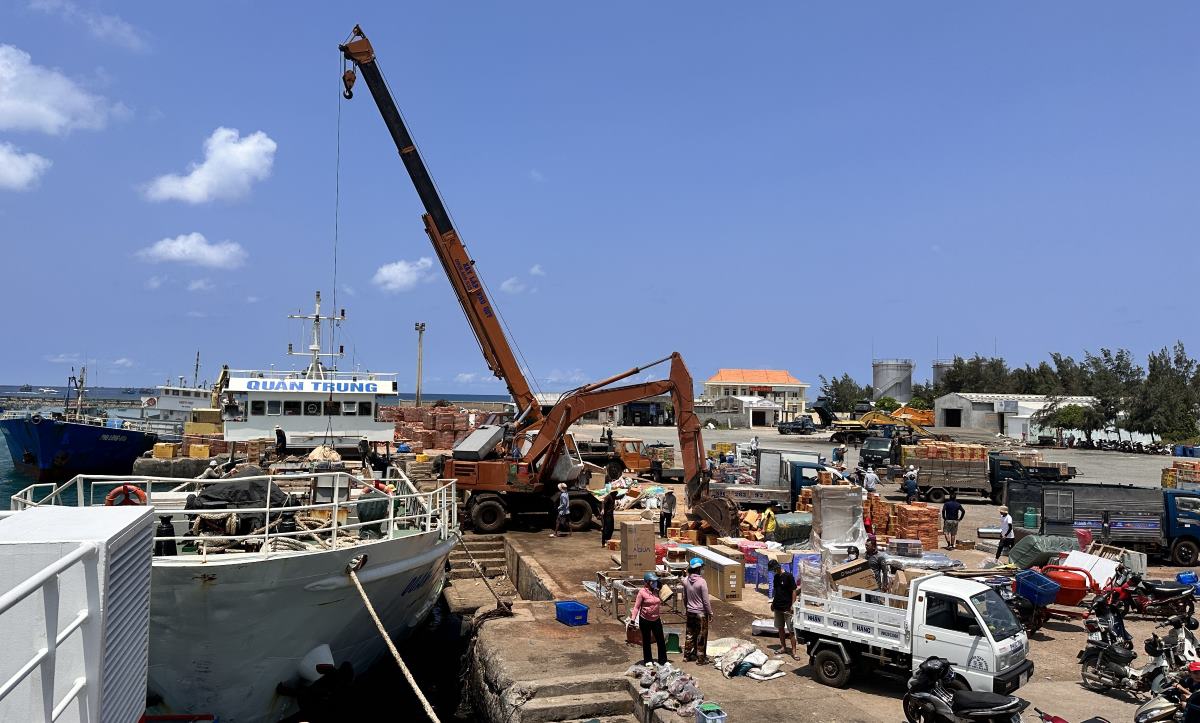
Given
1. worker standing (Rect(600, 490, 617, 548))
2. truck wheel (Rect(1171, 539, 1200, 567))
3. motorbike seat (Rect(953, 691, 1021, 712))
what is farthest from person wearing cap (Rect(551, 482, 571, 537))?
truck wheel (Rect(1171, 539, 1200, 567))

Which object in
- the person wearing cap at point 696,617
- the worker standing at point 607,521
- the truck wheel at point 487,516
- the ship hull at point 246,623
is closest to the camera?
the ship hull at point 246,623

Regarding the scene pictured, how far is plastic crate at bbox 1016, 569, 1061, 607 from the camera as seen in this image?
11867 millimetres

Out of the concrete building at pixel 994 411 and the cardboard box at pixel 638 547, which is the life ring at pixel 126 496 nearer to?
the cardboard box at pixel 638 547

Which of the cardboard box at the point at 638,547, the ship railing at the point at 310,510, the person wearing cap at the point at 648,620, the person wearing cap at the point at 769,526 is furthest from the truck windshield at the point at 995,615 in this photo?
the person wearing cap at the point at 769,526

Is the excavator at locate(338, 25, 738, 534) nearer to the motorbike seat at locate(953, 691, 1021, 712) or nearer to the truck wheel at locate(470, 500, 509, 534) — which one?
the truck wheel at locate(470, 500, 509, 534)


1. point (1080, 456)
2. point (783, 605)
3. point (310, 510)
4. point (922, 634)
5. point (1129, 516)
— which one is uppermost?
point (310, 510)

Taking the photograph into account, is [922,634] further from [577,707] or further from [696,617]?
[577,707]

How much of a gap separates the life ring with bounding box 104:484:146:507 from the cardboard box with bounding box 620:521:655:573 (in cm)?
784

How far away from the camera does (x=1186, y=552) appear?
57.2 ft

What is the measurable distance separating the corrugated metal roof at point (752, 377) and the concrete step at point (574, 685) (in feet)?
291

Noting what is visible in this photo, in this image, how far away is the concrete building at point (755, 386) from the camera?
95.8m

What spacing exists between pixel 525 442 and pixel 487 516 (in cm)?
216

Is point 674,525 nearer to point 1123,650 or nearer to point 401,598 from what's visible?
point 401,598

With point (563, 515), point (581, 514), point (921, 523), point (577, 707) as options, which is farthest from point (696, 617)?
point (921, 523)
